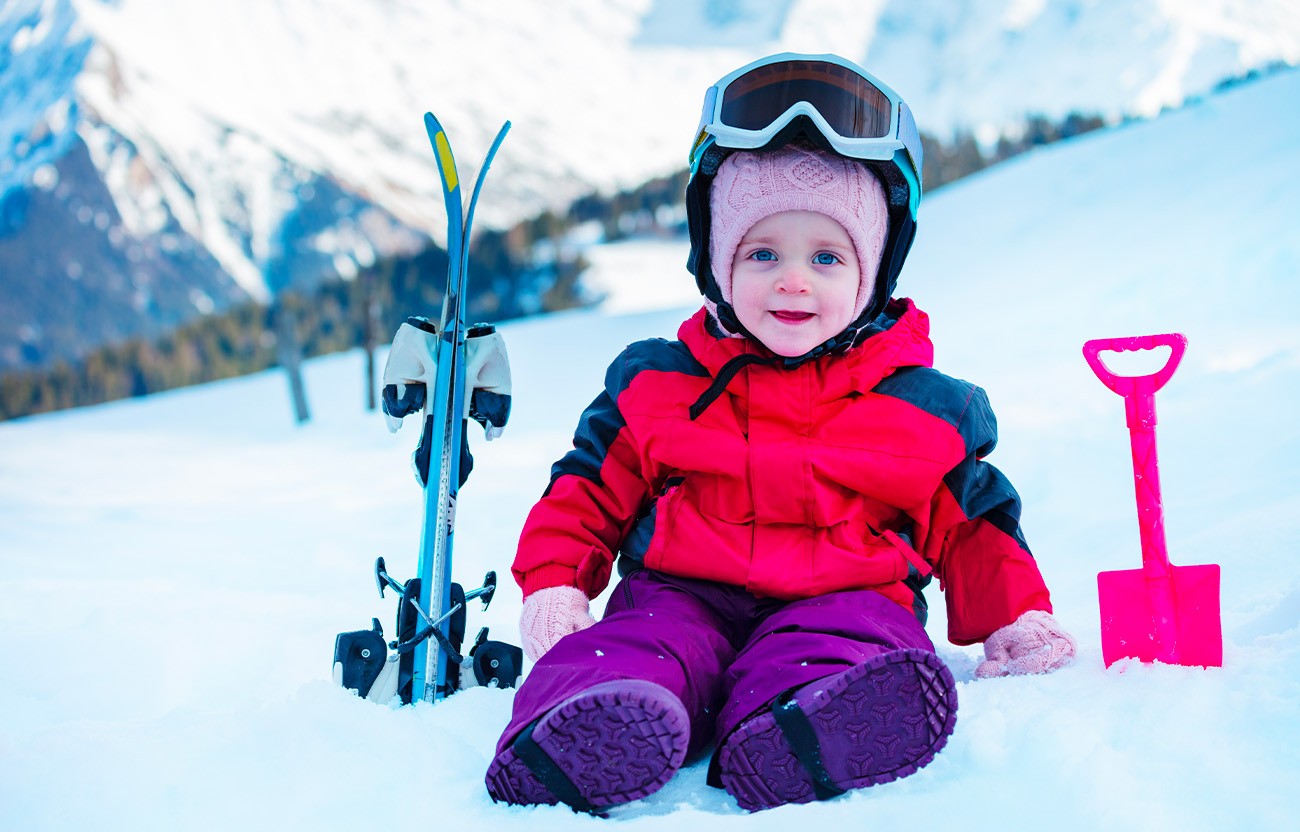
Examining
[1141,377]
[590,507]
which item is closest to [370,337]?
[590,507]

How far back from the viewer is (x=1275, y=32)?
111 meters

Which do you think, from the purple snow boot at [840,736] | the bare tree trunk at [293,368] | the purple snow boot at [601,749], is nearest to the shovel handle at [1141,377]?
the purple snow boot at [840,736]

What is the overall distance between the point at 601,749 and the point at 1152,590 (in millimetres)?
916

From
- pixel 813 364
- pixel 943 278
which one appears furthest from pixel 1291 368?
pixel 943 278

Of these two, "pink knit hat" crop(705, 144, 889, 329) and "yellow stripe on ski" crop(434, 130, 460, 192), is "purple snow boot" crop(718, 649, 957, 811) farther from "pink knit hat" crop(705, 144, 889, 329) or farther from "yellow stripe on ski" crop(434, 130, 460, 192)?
"yellow stripe on ski" crop(434, 130, 460, 192)

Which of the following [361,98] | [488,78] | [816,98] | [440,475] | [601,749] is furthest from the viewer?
[488,78]

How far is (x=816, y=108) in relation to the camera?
183 cm

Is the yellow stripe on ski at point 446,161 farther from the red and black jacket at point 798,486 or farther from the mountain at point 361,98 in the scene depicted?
the mountain at point 361,98

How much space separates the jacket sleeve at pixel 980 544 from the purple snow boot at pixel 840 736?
586 millimetres

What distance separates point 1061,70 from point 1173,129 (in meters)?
133

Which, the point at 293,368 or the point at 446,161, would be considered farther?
the point at 293,368

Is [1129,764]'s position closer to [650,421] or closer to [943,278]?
[650,421]

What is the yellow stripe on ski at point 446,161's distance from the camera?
2012 mm

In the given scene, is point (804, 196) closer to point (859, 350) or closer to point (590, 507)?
point (859, 350)
